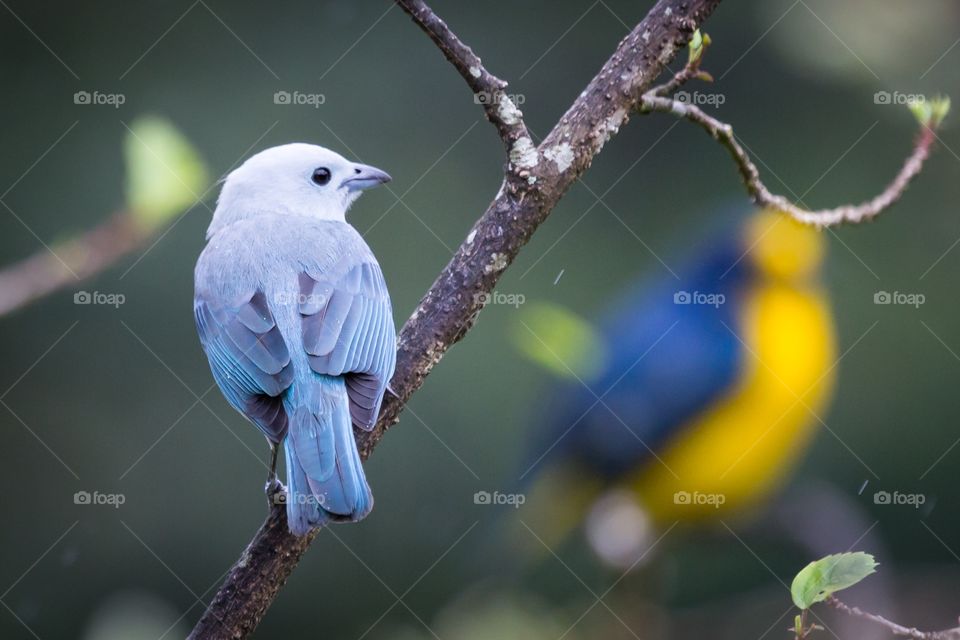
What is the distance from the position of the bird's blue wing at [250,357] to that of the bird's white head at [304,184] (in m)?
0.51

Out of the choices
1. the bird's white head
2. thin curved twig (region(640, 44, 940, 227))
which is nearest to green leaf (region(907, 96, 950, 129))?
thin curved twig (region(640, 44, 940, 227))

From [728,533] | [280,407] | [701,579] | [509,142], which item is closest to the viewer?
[509,142]

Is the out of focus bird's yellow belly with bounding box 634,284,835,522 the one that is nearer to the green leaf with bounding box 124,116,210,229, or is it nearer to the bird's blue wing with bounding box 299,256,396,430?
the bird's blue wing with bounding box 299,256,396,430

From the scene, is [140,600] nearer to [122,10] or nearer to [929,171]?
[122,10]

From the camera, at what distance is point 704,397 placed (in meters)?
4.38

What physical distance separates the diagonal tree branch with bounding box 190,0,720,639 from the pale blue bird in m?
0.11

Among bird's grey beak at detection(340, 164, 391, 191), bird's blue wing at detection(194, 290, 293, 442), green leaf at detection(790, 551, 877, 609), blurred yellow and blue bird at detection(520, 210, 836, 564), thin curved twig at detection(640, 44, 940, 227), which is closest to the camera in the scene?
green leaf at detection(790, 551, 877, 609)

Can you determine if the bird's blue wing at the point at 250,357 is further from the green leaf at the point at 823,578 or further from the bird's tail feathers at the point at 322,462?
the green leaf at the point at 823,578

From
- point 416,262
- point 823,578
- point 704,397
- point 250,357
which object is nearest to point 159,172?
point 250,357

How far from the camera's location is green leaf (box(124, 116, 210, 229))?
2469mm

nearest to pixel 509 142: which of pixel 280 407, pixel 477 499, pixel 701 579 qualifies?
pixel 280 407

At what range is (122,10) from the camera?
17.8ft

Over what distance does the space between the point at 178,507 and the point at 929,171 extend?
Result: 351 centimetres

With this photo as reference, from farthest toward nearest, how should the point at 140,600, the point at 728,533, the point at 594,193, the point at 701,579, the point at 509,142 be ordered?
the point at 594,193 < the point at 701,579 < the point at 728,533 < the point at 140,600 < the point at 509,142
